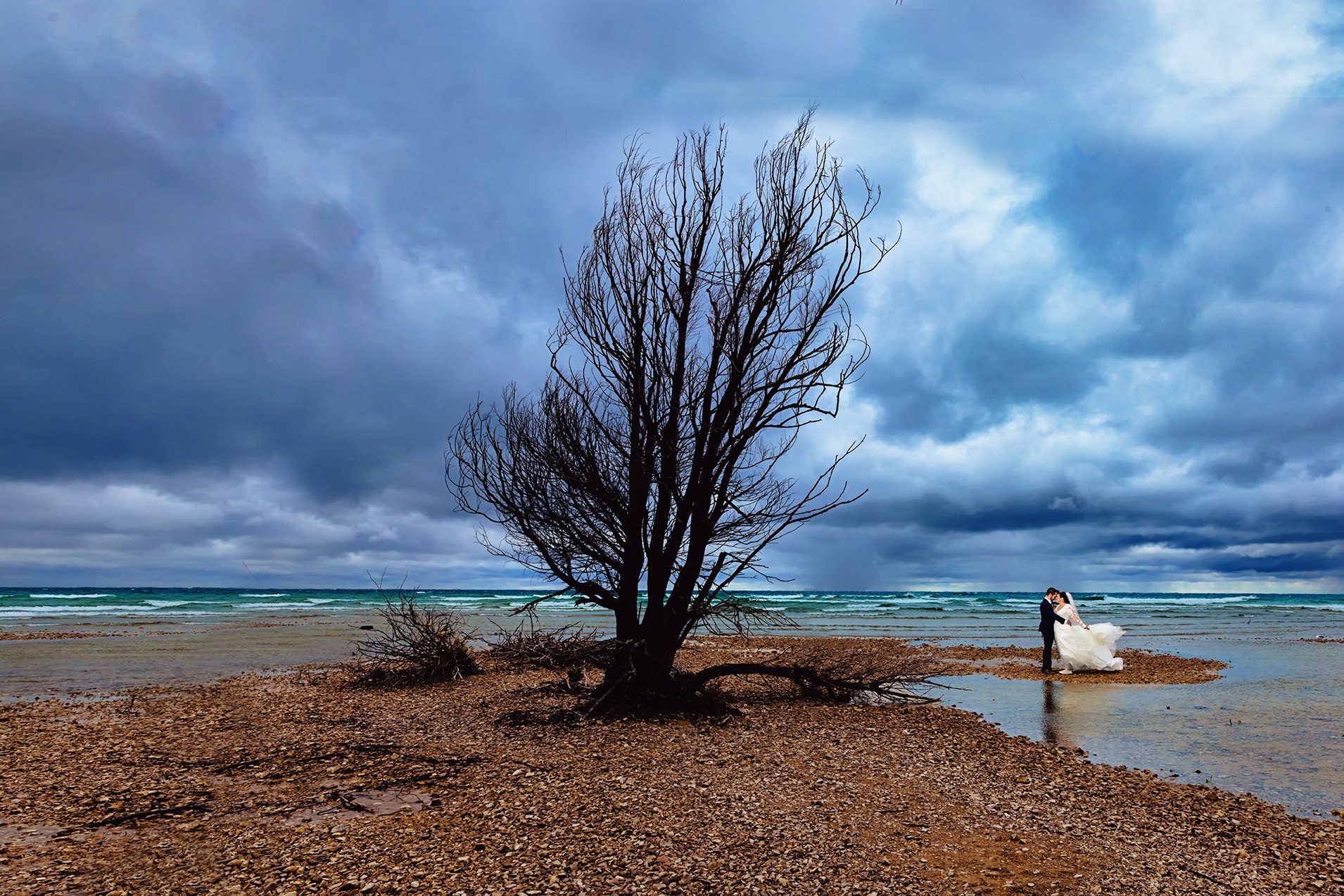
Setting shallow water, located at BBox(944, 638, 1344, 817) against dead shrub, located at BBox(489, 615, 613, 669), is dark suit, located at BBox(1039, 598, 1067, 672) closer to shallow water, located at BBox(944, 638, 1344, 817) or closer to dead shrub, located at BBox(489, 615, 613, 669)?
shallow water, located at BBox(944, 638, 1344, 817)

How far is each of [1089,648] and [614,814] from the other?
15.7 metres

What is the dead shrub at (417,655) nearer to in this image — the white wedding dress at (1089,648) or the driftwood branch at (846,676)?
the driftwood branch at (846,676)

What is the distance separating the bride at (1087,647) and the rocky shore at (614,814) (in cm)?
949

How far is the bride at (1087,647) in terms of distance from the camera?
18250mm

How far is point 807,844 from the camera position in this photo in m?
5.76

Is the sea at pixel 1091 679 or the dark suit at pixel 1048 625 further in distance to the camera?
the dark suit at pixel 1048 625

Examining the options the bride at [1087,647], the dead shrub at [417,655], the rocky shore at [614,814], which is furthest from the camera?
the bride at [1087,647]

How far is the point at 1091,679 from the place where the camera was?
1723cm

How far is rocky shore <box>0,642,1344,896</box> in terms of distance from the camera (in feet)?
17.3

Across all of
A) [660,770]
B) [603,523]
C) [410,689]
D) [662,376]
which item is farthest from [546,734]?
[410,689]

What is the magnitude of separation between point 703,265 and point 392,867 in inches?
311

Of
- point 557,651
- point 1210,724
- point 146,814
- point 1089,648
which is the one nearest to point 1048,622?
point 1089,648

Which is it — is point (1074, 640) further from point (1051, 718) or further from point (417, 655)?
point (417, 655)

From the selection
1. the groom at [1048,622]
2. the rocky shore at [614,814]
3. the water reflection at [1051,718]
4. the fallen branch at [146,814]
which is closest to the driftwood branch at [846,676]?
the rocky shore at [614,814]
